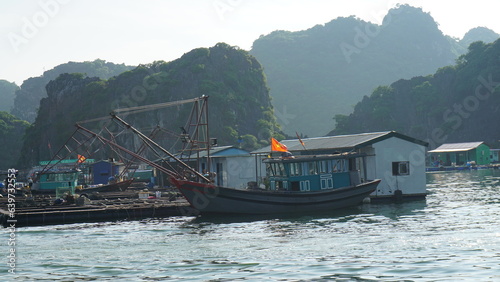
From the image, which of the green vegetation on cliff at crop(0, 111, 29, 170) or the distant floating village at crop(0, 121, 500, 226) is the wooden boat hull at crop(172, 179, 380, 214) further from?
the green vegetation on cliff at crop(0, 111, 29, 170)

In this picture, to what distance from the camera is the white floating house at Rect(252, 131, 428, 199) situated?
4694 centimetres

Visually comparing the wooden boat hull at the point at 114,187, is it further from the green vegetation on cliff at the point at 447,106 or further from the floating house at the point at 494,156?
the green vegetation on cliff at the point at 447,106

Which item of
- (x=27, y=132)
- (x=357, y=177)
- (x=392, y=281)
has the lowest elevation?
(x=392, y=281)

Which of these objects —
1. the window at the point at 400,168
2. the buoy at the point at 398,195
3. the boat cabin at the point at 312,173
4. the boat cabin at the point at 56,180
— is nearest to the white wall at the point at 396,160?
the window at the point at 400,168

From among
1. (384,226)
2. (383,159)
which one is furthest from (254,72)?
(384,226)

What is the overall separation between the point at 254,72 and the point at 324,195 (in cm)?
14360

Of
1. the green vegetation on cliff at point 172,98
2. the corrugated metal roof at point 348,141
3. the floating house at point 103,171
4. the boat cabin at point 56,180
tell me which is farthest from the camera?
the green vegetation on cliff at point 172,98

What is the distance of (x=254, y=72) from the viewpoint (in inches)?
7234

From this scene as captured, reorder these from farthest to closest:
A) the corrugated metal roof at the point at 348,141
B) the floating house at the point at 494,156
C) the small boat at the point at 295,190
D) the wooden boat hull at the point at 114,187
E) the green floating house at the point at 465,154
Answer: the floating house at the point at 494,156 → the green floating house at the point at 465,154 → the wooden boat hull at the point at 114,187 → the corrugated metal roof at the point at 348,141 → the small boat at the point at 295,190

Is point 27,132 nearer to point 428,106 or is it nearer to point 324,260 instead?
point 428,106

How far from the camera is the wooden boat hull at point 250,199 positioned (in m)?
40.3

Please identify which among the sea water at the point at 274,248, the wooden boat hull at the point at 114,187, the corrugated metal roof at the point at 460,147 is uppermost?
the corrugated metal roof at the point at 460,147

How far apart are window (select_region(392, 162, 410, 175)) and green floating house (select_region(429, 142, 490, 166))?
82.9m

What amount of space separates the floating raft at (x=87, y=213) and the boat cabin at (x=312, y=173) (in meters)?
6.60
